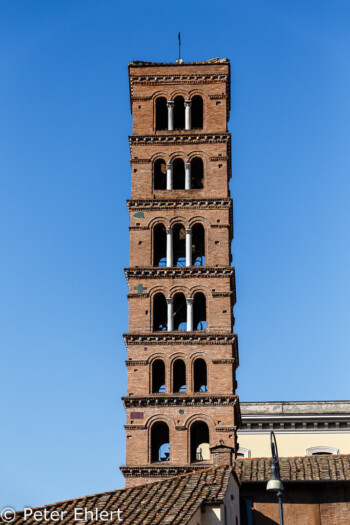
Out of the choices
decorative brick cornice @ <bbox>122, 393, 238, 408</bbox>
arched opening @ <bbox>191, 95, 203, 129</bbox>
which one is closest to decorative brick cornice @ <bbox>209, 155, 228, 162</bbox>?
arched opening @ <bbox>191, 95, 203, 129</bbox>

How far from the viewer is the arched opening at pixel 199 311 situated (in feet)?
138

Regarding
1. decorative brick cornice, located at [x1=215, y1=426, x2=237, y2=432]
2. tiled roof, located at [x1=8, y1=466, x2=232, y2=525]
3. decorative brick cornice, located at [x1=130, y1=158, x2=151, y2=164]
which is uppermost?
decorative brick cornice, located at [x1=130, y1=158, x2=151, y2=164]

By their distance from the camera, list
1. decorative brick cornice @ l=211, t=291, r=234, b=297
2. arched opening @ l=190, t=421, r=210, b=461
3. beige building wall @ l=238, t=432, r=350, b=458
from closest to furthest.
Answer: arched opening @ l=190, t=421, r=210, b=461 → decorative brick cornice @ l=211, t=291, r=234, b=297 → beige building wall @ l=238, t=432, r=350, b=458

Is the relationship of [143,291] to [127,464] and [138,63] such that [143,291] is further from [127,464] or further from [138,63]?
[138,63]

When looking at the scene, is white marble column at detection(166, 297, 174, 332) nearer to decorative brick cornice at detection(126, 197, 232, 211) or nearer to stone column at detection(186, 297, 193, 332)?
stone column at detection(186, 297, 193, 332)

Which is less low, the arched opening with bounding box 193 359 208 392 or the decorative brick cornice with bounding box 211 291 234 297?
the decorative brick cornice with bounding box 211 291 234 297

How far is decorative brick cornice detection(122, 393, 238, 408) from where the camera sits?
39.9 meters

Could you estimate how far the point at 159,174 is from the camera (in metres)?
44.7

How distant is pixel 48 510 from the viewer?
28.0 meters

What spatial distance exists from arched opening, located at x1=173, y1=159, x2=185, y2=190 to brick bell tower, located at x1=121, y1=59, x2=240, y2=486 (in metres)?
0.05

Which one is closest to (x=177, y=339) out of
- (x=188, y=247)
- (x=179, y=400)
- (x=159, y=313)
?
(x=159, y=313)

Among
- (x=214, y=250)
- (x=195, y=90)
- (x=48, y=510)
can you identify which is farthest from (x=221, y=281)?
(x=48, y=510)

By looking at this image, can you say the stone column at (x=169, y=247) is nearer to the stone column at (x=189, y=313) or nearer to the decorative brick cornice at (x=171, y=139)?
the stone column at (x=189, y=313)

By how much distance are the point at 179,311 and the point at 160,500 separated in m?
16.1
